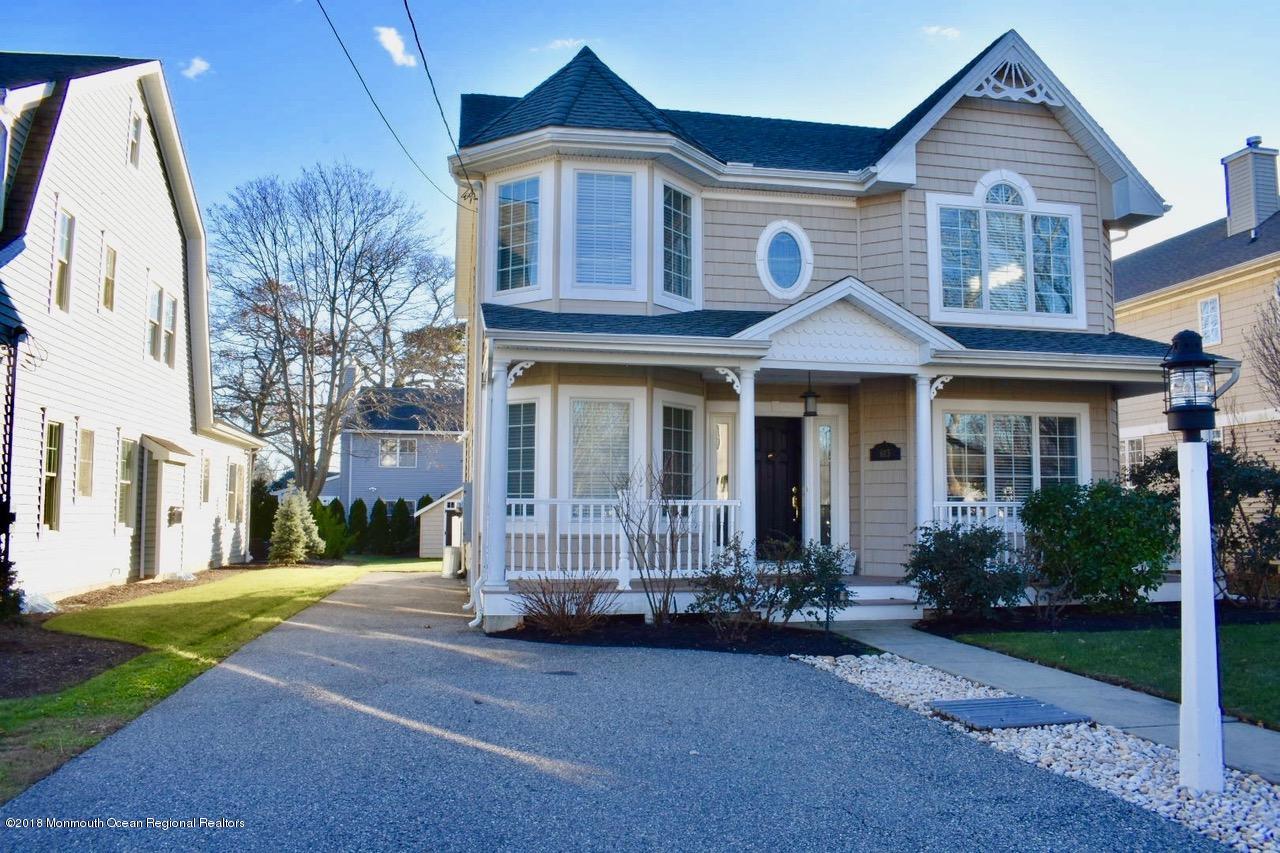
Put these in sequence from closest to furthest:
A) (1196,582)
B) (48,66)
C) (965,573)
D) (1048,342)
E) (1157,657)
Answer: (1196,582) < (1157,657) < (965,573) < (1048,342) < (48,66)

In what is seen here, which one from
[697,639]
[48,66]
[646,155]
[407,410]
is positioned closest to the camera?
[697,639]

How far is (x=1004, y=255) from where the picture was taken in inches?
502

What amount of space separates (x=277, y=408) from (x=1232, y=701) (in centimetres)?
2717

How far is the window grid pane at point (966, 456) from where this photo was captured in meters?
12.3

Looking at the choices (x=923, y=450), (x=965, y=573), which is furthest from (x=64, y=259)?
(x=965, y=573)

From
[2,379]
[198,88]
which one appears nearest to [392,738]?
[2,379]

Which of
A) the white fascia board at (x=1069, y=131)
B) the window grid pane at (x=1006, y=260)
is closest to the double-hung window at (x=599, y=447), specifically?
the white fascia board at (x=1069, y=131)

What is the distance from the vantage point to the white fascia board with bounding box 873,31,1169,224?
40.0 feet

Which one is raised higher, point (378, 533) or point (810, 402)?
point (810, 402)

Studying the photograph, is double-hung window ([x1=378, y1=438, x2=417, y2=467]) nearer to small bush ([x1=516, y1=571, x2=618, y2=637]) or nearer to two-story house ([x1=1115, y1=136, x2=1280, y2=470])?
two-story house ([x1=1115, y1=136, x2=1280, y2=470])

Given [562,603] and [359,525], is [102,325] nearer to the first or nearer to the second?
[562,603]

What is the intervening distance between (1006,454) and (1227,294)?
9733 mm

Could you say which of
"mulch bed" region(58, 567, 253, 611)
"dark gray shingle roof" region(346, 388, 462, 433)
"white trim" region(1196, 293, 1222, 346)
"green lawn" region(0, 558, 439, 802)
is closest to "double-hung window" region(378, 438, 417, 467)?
"dark gray shingle roof" region(346, 388, 462, 433)

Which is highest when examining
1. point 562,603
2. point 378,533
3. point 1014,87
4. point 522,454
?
point 1014,87
